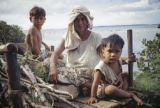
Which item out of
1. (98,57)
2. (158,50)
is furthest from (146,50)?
(98,57)

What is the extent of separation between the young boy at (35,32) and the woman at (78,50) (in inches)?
27.0

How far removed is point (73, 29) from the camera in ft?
7.80

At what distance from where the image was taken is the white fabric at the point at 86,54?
2334mm

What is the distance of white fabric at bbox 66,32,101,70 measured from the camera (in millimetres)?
2334

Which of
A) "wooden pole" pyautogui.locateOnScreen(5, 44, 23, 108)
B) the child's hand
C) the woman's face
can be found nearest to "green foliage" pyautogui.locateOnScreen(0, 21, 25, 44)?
the woman's face

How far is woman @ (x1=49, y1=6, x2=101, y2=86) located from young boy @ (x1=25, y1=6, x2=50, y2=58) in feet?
2.25

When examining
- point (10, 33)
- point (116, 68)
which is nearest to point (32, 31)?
point (116, 68)

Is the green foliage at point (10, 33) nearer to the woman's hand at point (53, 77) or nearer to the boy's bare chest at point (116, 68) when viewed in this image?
the woman's hand at point (53, 77)

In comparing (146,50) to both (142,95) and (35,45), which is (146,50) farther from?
(35,45)

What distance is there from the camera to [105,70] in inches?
83.7

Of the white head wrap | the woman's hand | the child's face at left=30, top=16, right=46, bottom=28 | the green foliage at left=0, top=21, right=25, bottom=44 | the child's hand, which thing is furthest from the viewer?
the green foliage at left=0, top=21, right=25, bottom=44

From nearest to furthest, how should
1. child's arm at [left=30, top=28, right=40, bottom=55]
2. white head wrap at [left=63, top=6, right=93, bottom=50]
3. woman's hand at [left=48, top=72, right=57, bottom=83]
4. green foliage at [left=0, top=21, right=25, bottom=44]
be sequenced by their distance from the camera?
woman's hand at [left=48, top=72, right=57, bottom=83]
white head wrap at [left=63, top=6, right=93, bottom=50]
child's arm at [left=30, top=28, right=40, bottom=55]
green foliage at [left=0, top=21, right=25, bottom=44]

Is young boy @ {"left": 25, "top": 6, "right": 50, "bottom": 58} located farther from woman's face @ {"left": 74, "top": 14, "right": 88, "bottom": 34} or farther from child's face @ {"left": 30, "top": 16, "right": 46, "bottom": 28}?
woman's face @ {"left": 74, "top": 14, "right": 88, "bottom": 34}

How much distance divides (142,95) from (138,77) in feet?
2.99
